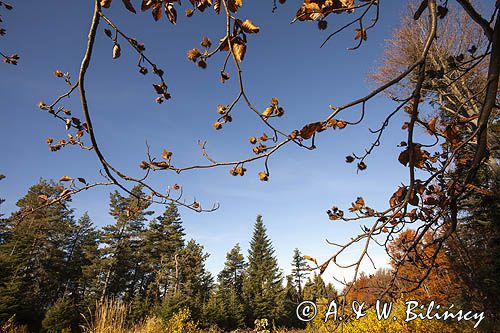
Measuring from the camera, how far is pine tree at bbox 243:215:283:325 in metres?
32.2

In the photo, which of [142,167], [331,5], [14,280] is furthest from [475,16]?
[14,280]

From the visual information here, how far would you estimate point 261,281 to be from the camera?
3603 cm

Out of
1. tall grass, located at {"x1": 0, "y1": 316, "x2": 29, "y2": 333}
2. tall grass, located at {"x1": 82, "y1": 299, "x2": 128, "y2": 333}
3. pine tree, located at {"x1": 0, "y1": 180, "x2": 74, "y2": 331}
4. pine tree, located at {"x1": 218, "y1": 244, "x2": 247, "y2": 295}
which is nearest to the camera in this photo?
tall grass, located at {"x1": 82, "y1": 299, "x2": 128, "y2": 333}

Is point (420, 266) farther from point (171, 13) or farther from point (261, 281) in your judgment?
point (261, 281)

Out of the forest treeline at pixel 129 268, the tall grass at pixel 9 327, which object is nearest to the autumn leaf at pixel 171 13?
the tall grass at pixel 9 327

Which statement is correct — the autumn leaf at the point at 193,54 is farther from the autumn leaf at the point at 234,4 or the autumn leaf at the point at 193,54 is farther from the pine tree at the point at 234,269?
the pine tree at the point at 234,269

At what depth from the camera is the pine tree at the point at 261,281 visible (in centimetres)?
3222

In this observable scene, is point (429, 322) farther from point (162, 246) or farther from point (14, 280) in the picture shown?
point (162, 246)

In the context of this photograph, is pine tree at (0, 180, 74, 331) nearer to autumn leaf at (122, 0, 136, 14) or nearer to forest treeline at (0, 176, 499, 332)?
forest treeline at (0, 176, 499, 332)

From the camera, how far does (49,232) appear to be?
99.0 feet

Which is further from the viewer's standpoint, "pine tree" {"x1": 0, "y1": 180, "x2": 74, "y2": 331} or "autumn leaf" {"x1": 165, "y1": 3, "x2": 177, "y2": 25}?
"pine tree" {"x1": 0, "y1": 180, "x2": 74, "y2": 331}

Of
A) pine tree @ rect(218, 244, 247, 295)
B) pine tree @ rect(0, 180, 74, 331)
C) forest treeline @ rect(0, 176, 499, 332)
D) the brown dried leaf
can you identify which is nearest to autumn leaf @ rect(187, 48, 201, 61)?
the brown dried leaf

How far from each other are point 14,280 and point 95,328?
843 inches

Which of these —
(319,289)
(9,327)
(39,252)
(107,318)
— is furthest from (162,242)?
(319,289)
